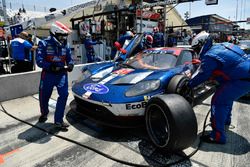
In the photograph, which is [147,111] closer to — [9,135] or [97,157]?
[97,157]

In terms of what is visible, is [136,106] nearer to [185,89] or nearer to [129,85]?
[129,85]

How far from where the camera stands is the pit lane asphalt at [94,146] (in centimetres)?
274

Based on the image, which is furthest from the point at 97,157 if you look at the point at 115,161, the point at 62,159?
the point at 62,159

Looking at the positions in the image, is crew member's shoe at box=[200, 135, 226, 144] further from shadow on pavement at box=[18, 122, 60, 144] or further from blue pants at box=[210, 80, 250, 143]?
shadow on pavement at box=[18, 122, 60, 144]

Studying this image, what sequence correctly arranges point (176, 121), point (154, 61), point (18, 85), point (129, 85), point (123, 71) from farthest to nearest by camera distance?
point (18, 85)
point (154, 61)
point (123, 71)
point (129, 85)
point (176, 121)

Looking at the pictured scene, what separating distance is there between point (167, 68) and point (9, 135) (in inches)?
109

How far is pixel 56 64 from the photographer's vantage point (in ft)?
12.0

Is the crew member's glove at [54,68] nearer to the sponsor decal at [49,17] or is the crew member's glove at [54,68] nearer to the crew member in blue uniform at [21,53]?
the crew member in blue uniform at [21,53]

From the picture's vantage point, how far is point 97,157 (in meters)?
2.84

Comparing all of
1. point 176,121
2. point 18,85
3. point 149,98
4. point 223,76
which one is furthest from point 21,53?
point 223,76

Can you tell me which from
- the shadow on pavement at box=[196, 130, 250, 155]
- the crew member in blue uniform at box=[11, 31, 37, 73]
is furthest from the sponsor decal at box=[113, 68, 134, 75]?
the crew member in blue uniform at box=[11, 31, 37, 73]

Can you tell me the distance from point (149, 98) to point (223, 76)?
1063mm

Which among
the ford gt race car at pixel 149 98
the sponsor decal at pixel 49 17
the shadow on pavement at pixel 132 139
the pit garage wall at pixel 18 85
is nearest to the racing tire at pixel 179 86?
the ford gt race car at pixel 149 98

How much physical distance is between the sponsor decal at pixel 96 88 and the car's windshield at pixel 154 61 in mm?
957
